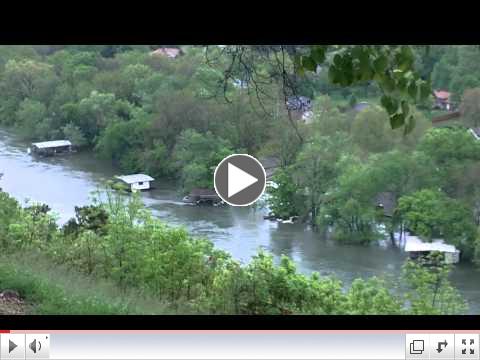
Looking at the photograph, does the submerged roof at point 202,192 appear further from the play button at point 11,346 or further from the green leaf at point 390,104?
the green leaf at point 390,104

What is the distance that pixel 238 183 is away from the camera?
105 inches

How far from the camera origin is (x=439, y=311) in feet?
13.1

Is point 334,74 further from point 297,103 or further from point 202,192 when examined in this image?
point 202,192

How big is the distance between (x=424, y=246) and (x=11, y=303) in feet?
10.2

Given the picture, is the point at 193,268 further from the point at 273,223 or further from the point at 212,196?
the point at 273,223

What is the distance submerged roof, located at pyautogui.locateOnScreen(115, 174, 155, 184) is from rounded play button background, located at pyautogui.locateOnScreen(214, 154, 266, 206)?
2.72 metres

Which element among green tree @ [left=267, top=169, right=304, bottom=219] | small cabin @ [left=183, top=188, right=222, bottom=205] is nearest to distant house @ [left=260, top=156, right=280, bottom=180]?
green tree @ [left=267, top=169, right=304, bottom=219]

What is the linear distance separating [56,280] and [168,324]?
43.4 inches

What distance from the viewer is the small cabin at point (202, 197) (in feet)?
14.9

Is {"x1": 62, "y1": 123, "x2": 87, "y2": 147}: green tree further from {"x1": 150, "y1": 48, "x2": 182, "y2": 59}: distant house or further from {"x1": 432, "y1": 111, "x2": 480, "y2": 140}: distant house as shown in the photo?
{"x1": 432, "y1": 111, "x2": 480, "y2": 140}: distant house

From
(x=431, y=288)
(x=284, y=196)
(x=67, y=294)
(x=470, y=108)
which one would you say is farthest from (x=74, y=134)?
(x=470, y=108)

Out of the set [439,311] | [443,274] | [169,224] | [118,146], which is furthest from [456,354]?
[118,146]

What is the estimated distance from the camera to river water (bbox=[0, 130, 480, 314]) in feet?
16.5

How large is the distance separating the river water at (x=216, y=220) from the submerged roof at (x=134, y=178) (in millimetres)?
89
